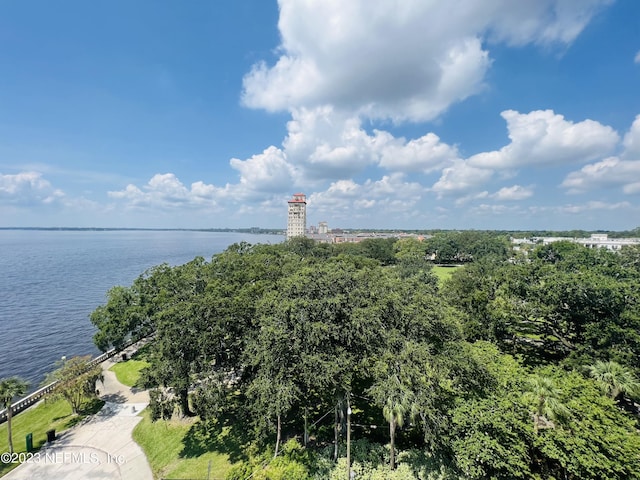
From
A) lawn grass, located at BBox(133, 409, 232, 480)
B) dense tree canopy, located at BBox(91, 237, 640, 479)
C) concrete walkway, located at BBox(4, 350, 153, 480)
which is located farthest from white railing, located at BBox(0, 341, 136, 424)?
dense tree canopy, located at BBox(91, 237, 640, 479)

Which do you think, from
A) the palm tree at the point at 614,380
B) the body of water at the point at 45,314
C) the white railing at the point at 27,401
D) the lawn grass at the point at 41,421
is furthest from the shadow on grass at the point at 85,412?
the palm tree at the point at 614,380

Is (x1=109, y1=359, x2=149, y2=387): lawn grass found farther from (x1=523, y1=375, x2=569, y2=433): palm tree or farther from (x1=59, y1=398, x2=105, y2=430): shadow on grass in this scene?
(x1=523, y1=375, x2=569, y2=433): palm tree

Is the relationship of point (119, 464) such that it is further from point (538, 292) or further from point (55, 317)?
point (55, 317)

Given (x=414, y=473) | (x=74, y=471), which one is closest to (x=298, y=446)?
(x=414, y=473)

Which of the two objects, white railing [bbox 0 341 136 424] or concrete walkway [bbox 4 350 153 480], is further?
white railing [bbox 0 341 136 424]

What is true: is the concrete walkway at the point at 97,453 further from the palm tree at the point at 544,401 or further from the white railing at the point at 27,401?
the palm tree at the point at 544,401

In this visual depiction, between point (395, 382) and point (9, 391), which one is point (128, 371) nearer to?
point (9, 391)
